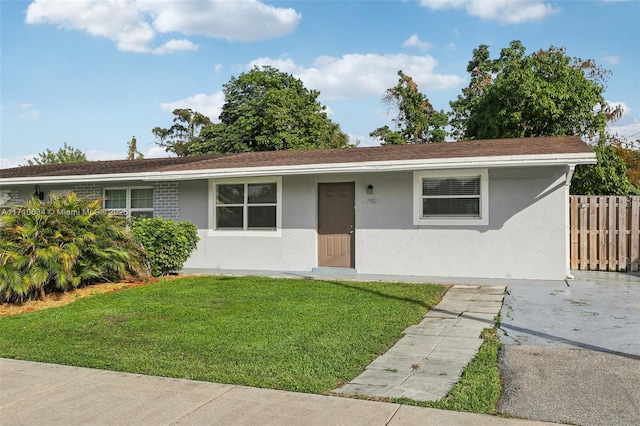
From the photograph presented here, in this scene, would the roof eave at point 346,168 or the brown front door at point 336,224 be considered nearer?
the roof eave at point 346,168

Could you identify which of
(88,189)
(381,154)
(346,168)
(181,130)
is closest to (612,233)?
(381,154)

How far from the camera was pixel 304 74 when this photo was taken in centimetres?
3541

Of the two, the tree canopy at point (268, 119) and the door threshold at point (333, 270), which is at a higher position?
the tree canopy at point (268, 119)

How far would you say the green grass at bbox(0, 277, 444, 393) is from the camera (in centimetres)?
496

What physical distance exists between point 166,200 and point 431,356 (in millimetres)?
10479

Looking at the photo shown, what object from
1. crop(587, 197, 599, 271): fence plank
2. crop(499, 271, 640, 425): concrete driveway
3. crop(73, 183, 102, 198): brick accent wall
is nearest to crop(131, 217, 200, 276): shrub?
crop(73, 183, 102, 198): brick accent wall

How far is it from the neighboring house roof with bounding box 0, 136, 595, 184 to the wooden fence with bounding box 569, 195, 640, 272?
1.79m

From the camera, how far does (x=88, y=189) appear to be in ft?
49.3

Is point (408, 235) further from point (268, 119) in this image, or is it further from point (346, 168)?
point (268, 119)

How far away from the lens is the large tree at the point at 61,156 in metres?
30.8

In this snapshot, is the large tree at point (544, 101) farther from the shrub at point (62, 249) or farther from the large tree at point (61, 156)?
the large tree at point (61, 156)

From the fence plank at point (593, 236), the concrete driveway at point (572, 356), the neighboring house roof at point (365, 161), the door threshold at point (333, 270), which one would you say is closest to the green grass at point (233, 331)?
the concrete driveway at point (572, 356)

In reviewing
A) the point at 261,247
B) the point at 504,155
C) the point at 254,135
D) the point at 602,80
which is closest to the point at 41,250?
the point at 261,247

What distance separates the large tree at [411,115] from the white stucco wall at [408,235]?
16689 millimetres
